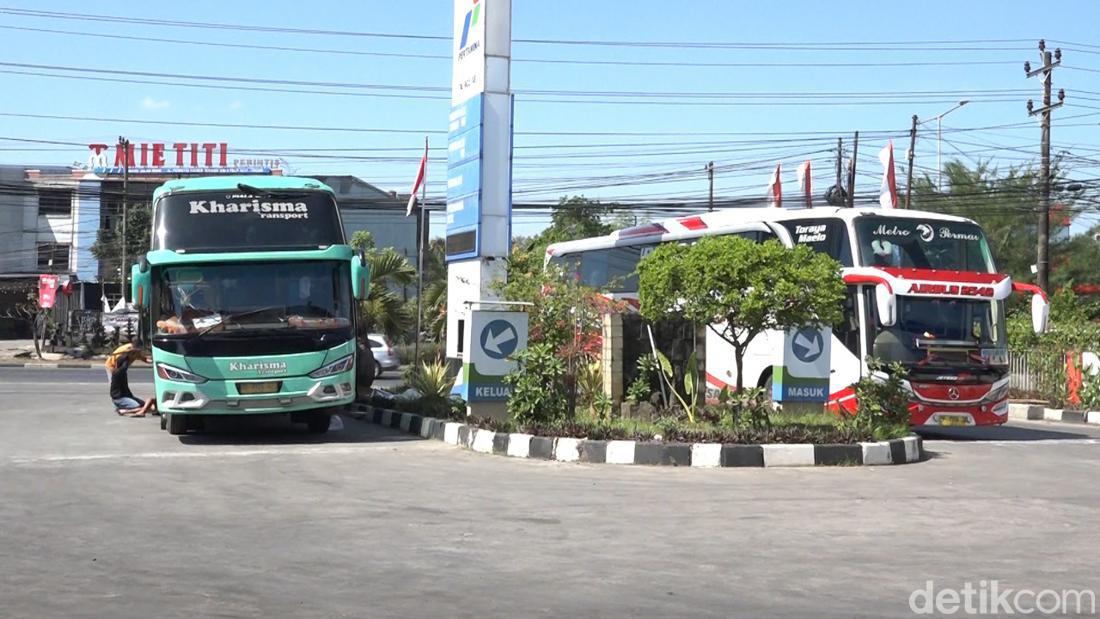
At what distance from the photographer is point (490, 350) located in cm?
1465

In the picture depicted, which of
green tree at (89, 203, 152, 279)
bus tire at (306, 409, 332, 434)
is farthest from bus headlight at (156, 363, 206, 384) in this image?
green tree at (89, 203, 152, 279)

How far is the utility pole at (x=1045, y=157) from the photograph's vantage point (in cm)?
3288

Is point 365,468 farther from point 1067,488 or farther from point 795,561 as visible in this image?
point 1067,488

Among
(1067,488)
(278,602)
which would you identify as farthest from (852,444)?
(278,602)

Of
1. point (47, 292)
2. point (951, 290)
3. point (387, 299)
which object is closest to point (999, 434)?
point (951, 290)

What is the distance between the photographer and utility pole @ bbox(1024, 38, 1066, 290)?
3288cm

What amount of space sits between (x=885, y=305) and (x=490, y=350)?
18.0 feet

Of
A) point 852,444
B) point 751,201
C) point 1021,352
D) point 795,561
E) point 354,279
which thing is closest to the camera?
point 795,561

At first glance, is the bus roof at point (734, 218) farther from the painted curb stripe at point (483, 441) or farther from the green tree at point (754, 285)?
the painted curb stripe at point (483, 441)

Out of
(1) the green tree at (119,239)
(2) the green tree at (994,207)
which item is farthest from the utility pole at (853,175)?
(1) the green tree at (119,239)

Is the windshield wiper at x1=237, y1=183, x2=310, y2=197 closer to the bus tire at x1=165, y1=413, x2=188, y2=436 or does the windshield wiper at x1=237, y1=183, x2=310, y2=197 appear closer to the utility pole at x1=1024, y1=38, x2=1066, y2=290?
the bus tire at x1=165, y1=413, x2=188, y2=436

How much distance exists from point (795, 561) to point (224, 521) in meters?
3.92

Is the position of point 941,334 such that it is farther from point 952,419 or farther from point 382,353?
point 382,353

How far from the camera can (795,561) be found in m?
6.94
